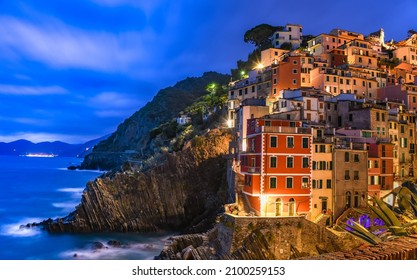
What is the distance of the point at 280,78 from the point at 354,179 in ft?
49.3

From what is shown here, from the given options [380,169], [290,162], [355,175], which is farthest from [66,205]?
[380,169]

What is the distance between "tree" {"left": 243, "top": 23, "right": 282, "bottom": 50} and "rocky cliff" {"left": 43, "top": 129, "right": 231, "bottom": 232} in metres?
22.2

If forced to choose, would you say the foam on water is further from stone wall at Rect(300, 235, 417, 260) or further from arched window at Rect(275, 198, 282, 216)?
stone wall at Rect(300, 235, 417, 260)

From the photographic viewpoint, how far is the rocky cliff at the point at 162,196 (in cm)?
2986

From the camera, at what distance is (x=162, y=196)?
105 feet

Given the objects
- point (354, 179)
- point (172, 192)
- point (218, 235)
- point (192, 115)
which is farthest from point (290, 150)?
point (192, 115)

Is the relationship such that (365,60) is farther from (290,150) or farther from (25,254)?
(25,254)

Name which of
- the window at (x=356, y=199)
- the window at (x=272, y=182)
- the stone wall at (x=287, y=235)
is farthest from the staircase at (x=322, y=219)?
the window at (x=272, y=182)

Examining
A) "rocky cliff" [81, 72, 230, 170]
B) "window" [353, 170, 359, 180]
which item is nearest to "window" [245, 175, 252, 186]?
"window" [353, 170, 359, 180]

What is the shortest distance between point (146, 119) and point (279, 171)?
232 feet

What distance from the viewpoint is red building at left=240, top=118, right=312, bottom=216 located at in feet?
68.3

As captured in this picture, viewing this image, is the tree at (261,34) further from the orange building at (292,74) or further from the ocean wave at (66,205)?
the ocean wave at (66,205)

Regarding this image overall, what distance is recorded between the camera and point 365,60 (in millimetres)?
40812
